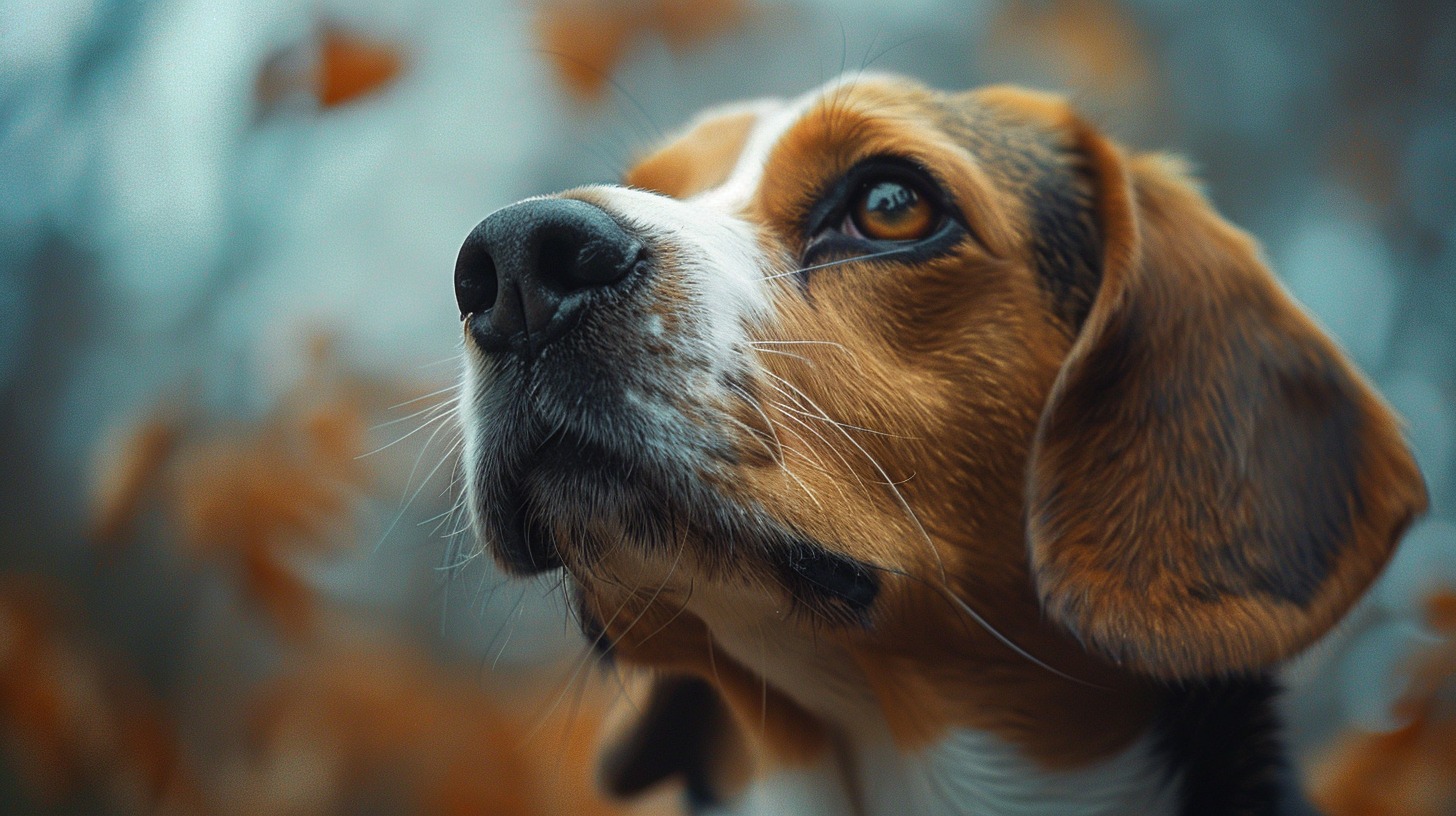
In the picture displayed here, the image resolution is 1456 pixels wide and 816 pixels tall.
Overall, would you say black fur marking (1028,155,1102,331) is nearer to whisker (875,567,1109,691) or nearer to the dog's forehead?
the dog's forehead

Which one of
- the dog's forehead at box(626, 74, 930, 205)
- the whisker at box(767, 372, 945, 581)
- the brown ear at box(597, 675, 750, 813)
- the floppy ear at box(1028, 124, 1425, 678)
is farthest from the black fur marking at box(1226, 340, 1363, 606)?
the brown ear at box(597, 675, 750, 813)

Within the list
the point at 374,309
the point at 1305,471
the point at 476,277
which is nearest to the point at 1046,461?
the point at 1305,471

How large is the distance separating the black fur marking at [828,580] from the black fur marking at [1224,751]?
0.36 metres

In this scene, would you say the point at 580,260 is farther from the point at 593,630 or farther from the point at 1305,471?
the point at 1305,471

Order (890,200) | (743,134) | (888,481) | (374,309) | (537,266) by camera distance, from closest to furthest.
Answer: (537,266)
(888,481)
(890,200)
(743,134)
(374,309)

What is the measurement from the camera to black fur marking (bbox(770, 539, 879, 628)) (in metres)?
0.90

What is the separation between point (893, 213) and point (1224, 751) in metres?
0.66

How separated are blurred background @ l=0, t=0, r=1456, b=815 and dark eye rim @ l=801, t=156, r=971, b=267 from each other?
12.2 inches

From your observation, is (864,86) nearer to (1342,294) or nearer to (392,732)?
(1342,294)

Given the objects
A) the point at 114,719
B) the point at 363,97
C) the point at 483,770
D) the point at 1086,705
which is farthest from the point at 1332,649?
the point at 114,719

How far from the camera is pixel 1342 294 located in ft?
3.99

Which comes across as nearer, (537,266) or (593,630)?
(537,266)

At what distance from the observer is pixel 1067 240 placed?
1.11m

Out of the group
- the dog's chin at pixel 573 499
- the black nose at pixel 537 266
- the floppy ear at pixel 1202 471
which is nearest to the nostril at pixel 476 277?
the black nose at pixel 537 266
